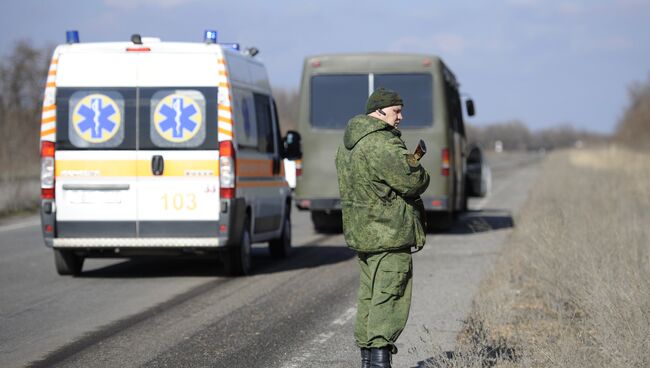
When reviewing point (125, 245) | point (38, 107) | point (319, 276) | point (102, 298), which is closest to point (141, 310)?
point (102, 298)

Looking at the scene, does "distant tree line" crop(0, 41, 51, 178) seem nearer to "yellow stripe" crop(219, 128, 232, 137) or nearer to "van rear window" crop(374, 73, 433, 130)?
"van rear window" crop(374, 73, 433, 130)

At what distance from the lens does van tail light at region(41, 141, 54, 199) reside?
39.3 ft

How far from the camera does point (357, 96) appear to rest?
18.5 m

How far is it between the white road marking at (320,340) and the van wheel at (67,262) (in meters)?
3.98

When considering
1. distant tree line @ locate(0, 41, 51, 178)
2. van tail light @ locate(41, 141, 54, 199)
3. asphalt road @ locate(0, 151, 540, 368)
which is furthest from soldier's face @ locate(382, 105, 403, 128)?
distant tree line @ locate(0, 41, 51, 178)

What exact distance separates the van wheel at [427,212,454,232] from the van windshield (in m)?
1.99

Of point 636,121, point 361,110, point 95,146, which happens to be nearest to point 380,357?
point 95,146

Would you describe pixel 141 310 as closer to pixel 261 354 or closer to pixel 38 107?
pixel 261 354

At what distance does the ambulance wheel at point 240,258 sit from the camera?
41.1 ft

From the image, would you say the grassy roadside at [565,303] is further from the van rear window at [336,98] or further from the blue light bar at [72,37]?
the blue light bar at [72,37]

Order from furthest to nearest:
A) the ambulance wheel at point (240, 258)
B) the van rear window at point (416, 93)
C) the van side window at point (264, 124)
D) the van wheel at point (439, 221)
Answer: the van wheel at point (439, 221) < the van rear window at point (416, 93) < the van side window at point (264, 124) < the ambulance wheel at point (240, 258)


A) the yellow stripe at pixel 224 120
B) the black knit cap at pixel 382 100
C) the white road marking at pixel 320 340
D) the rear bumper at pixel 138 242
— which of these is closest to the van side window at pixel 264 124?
the yellow stripe at pixel 224 120

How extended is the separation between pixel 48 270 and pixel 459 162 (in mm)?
9256

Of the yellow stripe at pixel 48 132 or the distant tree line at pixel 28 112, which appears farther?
the distant tree line at pixel 28 112
